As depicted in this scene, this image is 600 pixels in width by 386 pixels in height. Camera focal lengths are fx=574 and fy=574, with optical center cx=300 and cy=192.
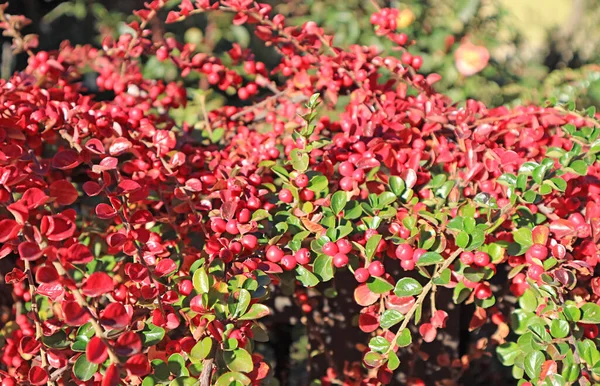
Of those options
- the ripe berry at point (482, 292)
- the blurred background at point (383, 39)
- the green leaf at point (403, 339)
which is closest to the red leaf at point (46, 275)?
the green leaf at point (403, 339)

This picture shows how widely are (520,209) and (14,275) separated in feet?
2.31

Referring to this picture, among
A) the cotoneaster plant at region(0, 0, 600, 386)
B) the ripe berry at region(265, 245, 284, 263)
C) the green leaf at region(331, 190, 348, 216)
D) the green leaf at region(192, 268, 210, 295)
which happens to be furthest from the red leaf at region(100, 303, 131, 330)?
the green leaf at region(331, 190, 348, 216)

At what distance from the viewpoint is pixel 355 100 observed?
105 centimetres

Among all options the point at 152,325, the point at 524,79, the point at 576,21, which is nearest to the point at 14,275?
the point at 152,325

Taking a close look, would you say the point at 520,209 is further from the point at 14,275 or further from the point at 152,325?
the point at 14,275

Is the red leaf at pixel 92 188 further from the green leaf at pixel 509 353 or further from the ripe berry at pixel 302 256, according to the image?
the green leaf at pixel 509 353

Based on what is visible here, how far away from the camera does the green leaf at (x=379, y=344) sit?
0.74 meters

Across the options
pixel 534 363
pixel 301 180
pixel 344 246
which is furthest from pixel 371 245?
pixel 534 363

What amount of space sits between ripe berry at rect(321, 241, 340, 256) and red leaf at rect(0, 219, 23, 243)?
1.15 feet

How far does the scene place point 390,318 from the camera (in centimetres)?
72

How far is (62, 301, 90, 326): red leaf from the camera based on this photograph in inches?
21.8

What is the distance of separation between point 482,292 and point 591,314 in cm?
14

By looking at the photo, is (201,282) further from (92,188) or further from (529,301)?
(529,301)

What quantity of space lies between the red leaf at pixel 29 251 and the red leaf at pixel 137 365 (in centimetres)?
14
